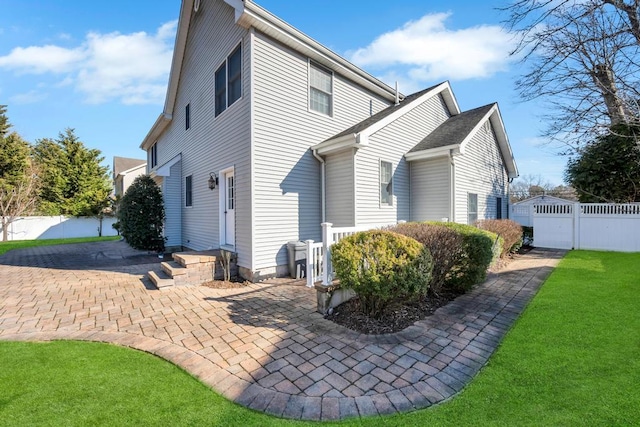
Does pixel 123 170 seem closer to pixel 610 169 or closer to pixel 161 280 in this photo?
pixel 161 280

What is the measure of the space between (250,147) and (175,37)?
7.78 metres

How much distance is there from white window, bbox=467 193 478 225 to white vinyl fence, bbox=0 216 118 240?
26.5m

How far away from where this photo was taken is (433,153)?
9070 millimetres

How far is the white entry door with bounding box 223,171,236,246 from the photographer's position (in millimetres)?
8336

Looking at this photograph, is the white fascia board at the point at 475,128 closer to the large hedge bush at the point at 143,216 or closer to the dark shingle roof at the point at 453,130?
the dark shingle roof at the point at 453,130

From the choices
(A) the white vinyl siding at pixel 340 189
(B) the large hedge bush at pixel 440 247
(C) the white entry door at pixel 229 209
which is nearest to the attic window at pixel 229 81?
(C) the white entry door at pixel 229 209

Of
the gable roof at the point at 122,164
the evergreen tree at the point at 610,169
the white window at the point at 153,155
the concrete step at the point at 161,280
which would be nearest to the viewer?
the concrete step at the point at 161,280

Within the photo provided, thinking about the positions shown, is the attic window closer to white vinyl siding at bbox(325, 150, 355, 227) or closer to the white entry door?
the white entry door

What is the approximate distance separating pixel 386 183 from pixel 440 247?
→ 4039 mm

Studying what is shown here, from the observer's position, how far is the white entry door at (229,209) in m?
8.34

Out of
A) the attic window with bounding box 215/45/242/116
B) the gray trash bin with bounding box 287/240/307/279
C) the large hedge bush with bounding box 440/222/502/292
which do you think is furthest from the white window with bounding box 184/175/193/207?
the large hedge bush with bounding box 440/222/502/292

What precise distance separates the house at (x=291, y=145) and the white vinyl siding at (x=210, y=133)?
1.9 inches

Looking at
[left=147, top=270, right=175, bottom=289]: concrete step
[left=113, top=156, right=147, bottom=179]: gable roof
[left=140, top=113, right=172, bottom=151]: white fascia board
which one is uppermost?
[left=113, top=156, right=147, bottom=179]: gable roof

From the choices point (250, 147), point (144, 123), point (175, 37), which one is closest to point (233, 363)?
point (250, 147)
